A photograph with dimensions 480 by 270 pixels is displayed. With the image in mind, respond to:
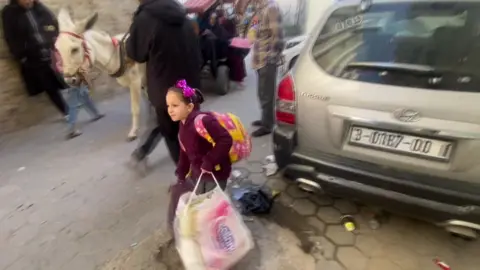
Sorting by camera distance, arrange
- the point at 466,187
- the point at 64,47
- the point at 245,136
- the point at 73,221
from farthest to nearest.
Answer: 1. the point at 64,47
2. the point at 73,221
3. the point at 245,136
4. the point at 466,187

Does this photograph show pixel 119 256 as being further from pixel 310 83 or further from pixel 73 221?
pixel 310 83

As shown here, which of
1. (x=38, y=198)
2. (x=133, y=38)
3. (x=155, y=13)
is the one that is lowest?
(x=38, y=198)

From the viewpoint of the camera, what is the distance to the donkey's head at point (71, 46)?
11.6 feet

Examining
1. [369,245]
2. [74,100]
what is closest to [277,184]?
[369,245]

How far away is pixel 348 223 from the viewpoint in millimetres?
2650

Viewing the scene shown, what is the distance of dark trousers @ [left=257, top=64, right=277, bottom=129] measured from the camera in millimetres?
3760

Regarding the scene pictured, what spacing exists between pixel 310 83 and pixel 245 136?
0.51 metres

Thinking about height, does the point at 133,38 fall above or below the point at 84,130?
above

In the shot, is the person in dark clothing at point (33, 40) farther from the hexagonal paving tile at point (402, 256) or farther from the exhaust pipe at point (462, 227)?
the exhaust pipe at point (462, 227)

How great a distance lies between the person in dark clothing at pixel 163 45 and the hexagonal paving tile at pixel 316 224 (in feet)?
4.33

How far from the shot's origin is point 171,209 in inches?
93.6

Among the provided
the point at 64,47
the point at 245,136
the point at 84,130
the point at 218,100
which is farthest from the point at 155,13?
the point at 218,100

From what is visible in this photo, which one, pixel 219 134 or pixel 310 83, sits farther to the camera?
pixel 310 83

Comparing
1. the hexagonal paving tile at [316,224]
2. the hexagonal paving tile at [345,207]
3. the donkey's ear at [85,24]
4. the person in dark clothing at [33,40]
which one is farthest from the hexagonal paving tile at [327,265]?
the person in dark clothing at [33,40]
